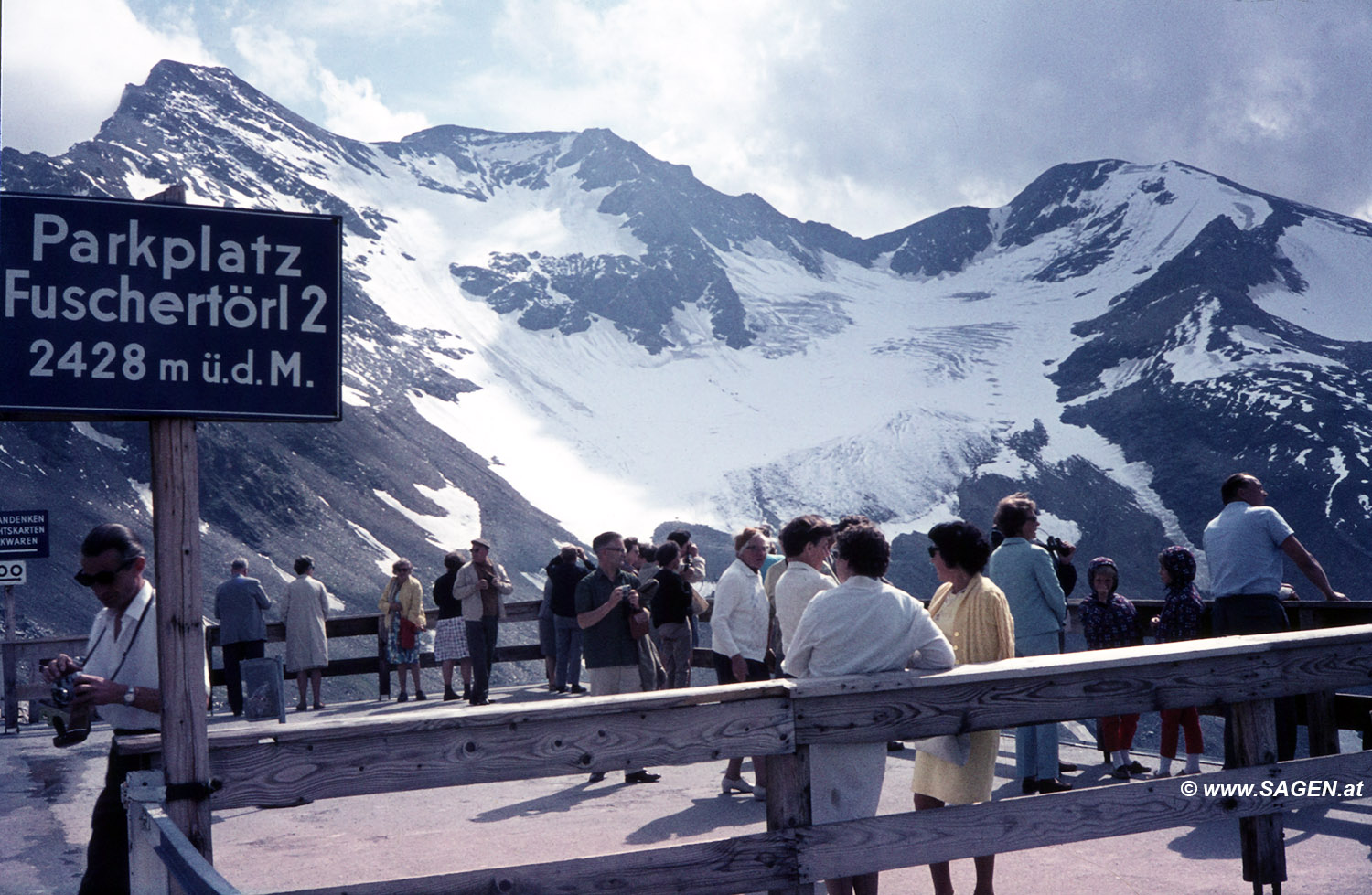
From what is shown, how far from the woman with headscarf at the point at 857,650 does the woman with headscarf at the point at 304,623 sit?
10865mm

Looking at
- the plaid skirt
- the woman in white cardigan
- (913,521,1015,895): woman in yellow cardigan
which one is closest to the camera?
(913,521,1015,895): woman in yellow cardigan

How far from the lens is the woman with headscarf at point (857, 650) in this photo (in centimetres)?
420

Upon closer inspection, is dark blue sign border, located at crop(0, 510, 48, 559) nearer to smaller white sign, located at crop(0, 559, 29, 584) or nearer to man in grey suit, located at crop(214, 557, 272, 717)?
smaller white sign, located at crop(0, 559, 29, 584)

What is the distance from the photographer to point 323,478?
79250 millimetres

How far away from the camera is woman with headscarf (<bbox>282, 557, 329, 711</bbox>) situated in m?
14.2

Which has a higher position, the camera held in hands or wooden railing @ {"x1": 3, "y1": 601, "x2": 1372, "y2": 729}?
the camera held in hands

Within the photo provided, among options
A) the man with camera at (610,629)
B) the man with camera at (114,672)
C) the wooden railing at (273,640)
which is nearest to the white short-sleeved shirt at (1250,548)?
the man with camera at (610,629)

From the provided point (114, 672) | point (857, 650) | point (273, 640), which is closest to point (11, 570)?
point (273, 640)

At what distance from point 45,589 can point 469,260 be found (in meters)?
105

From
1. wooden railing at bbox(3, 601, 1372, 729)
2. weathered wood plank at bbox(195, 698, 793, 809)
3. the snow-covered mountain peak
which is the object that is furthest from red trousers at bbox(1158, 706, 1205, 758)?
the snow-covered mountain peak

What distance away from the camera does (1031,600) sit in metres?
7.03

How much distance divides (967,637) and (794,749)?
163 cm

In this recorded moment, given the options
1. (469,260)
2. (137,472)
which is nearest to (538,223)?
(469,260)

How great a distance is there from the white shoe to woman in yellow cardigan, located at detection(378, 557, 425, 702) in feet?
24.6
